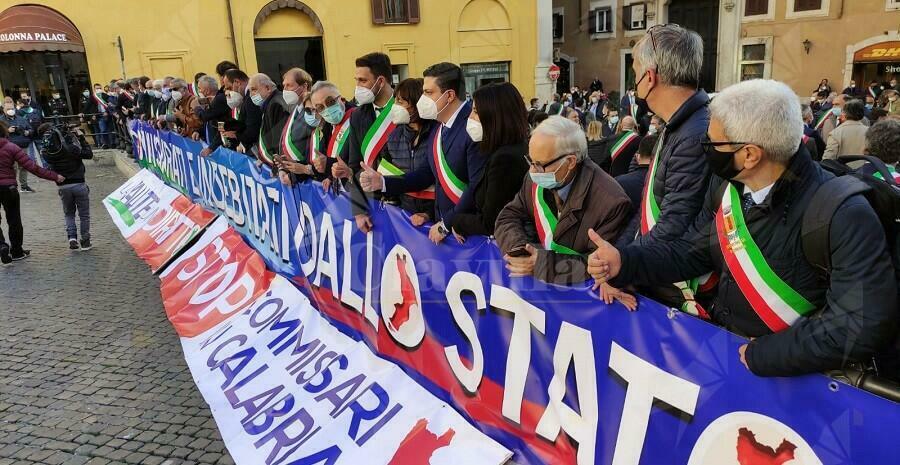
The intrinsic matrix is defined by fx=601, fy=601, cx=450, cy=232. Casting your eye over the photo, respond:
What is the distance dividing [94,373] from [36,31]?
20118 millimetres

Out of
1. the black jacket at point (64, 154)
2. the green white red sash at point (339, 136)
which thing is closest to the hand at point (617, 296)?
the green white red sash at point (339, 136)

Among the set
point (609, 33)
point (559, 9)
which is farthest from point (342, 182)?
point (559, 9)

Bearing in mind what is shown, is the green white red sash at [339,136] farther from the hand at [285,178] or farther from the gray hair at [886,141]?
the gray hair at [886,141]

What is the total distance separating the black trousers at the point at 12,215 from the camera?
25.2 feet

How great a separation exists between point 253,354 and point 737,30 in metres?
28.9

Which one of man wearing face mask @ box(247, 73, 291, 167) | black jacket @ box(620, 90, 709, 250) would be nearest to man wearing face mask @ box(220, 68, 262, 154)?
man wearing face mask @ box(247, 73, 291, 167)

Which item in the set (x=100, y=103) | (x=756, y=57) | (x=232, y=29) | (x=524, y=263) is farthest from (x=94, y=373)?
(x=756, y=57)

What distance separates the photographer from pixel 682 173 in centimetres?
241

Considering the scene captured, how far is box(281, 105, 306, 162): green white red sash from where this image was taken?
5.76 metres

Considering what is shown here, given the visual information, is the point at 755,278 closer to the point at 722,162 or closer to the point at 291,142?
the point at 722,162

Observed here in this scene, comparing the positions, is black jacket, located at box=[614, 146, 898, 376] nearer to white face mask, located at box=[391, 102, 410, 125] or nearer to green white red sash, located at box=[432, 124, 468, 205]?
green white red sash, located at box=[432, 124, 468, 205]

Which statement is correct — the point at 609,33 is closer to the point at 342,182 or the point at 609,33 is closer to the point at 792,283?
the point at 342,182

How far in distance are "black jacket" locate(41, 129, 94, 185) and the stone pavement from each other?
4.12ft

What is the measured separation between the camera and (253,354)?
4.27 m
